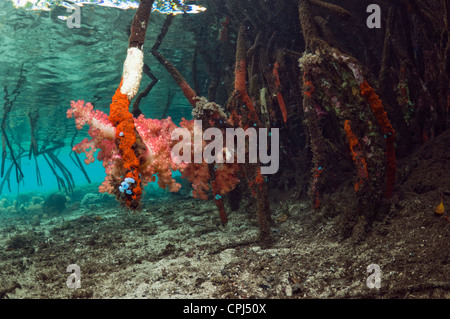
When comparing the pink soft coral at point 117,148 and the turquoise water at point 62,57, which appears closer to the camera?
the pink soft coral at point 117,148

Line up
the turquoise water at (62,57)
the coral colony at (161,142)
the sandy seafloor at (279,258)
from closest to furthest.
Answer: the coral colony at (161,142), the sandy seafloor at (279,258), the turquoise water at (62,57)

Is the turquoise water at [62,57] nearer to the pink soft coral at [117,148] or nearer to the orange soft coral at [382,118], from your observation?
the pink soft coral at [117,148]

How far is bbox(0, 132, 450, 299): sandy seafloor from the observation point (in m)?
2.70

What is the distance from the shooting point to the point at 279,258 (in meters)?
3.72

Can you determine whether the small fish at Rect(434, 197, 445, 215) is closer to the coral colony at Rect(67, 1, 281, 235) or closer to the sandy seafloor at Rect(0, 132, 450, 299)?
the sandy seafloor at Rect(0, 132, 450, 299)

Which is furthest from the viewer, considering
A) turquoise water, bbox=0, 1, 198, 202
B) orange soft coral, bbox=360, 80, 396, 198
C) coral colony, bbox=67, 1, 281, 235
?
turquoise water, bbox=0, 1, 198, 202

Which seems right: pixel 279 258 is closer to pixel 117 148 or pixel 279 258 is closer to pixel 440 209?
pixel 440 209

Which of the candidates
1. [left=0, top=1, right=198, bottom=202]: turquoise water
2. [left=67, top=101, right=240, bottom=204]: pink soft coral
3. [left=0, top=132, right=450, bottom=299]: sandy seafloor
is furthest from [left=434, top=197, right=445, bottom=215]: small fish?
[left=0, top=1, right=198, bottom=202]: turquoise water

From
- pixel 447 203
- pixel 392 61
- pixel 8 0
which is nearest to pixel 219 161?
pixel 447 203

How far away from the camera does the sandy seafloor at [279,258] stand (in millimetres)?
2703

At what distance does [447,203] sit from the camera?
3.24m

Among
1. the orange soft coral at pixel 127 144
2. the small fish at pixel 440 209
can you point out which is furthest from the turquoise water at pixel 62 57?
the small fish at pixel 440 209
